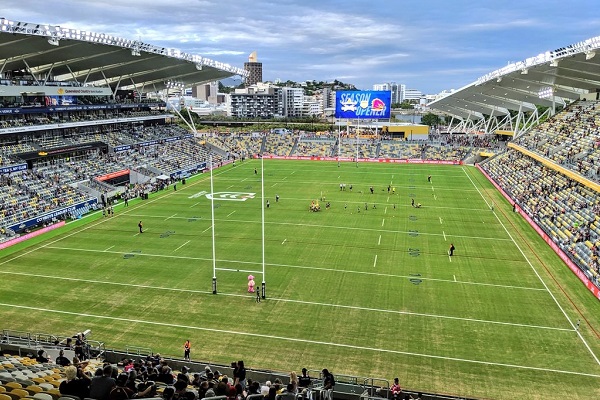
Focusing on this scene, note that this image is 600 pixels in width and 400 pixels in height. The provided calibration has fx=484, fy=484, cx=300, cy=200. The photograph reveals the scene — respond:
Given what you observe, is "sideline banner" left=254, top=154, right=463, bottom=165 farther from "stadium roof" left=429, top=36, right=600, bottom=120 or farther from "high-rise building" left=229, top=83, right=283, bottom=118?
"high-rise building" left=229, top=83, right=283, bottom=118

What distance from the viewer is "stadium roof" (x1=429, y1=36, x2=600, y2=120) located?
4656cm

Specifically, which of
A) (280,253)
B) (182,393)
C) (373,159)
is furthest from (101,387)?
(373,159)

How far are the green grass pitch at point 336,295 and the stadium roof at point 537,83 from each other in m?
17.0

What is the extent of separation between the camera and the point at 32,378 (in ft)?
36.7

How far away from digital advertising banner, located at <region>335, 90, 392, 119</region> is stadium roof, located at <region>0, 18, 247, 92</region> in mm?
18155

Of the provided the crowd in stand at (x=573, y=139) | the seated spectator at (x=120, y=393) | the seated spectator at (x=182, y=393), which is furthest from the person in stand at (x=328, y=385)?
the crowd in stand at (x=573, y=139)

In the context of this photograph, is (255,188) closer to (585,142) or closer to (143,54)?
(143,54)

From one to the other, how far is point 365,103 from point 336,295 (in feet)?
209

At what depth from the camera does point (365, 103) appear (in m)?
Answer: 84.2

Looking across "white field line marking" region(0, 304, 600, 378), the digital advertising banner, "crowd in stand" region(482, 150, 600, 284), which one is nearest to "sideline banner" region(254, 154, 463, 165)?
the digital advertising banner

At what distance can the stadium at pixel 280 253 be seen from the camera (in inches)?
707

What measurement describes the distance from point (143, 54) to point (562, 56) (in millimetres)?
45802

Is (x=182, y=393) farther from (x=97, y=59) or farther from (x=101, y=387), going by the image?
(x=97, y=59)

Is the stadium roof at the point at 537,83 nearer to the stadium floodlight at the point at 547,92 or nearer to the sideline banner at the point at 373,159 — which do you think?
the stadium floodlight at the point at 547,92
